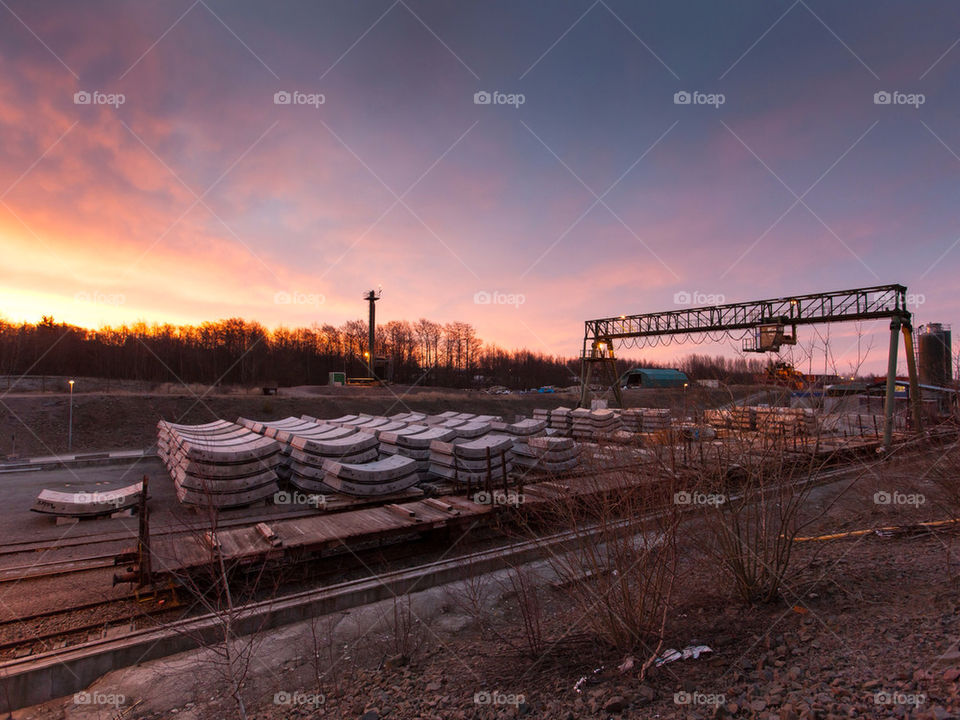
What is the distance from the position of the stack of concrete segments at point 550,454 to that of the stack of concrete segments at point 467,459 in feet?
2.79

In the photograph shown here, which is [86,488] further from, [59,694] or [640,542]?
[640,542]

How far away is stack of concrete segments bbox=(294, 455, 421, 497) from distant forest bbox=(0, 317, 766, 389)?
97.3ft

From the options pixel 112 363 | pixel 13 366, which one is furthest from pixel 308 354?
pixel 13 366

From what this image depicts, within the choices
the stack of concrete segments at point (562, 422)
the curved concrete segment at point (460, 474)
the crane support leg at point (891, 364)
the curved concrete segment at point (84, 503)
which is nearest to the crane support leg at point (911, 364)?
the crane support leg at point (891, 364)

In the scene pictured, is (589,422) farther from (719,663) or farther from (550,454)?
(719,663)

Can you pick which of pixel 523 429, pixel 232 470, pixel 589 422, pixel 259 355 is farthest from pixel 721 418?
pixel 259 355

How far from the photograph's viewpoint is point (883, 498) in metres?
10.1

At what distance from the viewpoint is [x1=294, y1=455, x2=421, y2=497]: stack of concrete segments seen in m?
11.6

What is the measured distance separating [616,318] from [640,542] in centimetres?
2616
